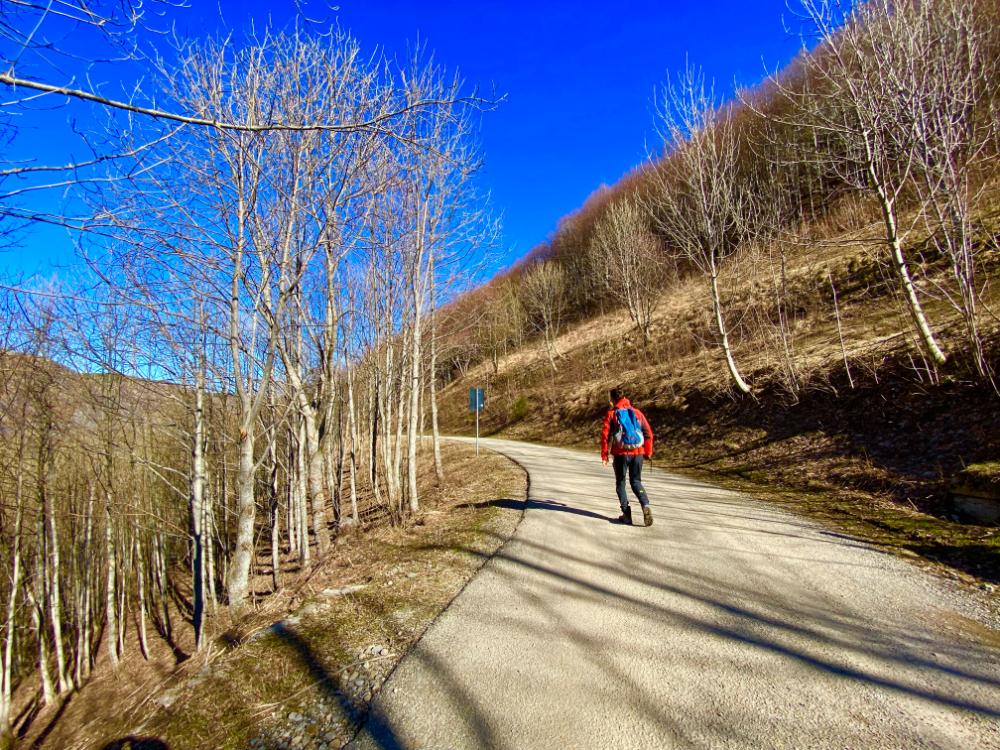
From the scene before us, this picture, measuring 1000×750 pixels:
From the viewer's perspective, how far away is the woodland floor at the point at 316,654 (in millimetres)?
2531

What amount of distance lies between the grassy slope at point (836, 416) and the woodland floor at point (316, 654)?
4.82m

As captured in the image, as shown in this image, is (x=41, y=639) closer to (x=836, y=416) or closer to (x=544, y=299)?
(x=836, y=416)

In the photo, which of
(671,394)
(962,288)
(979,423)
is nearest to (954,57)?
(962,288)

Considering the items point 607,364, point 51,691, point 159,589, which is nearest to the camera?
point 51,691

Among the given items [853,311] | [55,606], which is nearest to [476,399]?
[55,606]

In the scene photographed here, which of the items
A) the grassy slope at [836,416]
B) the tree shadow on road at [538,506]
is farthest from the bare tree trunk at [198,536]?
the grassy slope at [836,416]

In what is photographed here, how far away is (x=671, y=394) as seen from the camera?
1758cm

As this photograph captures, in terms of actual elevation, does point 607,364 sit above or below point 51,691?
above

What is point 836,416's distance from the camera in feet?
31.6

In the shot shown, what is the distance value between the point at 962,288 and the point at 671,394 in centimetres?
1212

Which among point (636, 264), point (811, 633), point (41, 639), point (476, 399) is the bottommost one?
point (41, 639)

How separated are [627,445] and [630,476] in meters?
0.40

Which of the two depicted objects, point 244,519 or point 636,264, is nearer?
point 244,519

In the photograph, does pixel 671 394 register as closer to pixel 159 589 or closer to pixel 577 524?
pixel 577 524
